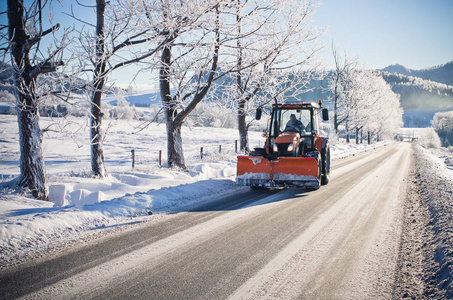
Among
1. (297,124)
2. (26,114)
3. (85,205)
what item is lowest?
(85,205)

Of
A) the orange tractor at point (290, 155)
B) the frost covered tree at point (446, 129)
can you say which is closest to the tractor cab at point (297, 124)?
the orange tractor at point (290, 155)

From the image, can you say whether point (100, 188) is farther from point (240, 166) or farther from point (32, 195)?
point (240, 166)

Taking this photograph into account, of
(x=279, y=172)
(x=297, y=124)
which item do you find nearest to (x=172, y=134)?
(x=297, y=124)

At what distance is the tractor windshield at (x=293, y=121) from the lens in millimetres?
8307

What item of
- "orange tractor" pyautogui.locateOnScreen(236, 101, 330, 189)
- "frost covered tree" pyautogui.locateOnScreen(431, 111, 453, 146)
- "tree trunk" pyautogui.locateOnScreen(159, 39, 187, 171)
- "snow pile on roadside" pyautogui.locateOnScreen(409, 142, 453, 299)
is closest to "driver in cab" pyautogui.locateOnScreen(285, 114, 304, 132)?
"orange tractor" pyautogui.locateOnScreen(236, 101, 330, 189)

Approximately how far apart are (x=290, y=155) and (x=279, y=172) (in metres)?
0.76

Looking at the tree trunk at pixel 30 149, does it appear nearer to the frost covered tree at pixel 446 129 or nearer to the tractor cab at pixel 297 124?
the tractor cab at pixel 297 124

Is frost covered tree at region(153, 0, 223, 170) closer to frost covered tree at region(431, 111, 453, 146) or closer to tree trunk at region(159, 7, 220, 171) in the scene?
tree trunk at region(159, 7, 220, 171)

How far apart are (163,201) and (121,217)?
109cm

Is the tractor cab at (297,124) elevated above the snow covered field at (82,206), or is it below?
above

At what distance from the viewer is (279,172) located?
695 cm

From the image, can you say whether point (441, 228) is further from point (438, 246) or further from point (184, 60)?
point (184, 60)

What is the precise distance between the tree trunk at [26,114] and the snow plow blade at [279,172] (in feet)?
16.2

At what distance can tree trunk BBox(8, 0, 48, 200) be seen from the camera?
18.5 feet
